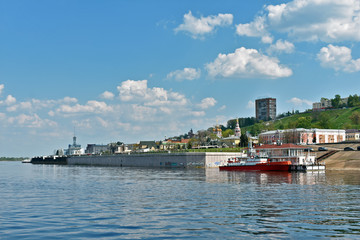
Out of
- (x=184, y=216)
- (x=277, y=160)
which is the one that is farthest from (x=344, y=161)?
(x=184, y=216)

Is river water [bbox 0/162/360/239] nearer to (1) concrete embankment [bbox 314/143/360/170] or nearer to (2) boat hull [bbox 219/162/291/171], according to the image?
(2) boat hull [bbox 219/162/291/171]

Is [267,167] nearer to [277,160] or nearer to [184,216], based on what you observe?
[277,160]

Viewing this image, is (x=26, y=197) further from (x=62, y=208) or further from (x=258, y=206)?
(x=258, y=206)

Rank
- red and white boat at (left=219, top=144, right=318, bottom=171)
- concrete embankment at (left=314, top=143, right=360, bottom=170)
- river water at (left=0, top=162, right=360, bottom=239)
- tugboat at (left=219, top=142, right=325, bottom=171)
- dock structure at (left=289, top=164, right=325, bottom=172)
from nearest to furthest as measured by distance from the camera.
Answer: river water at (left=0, top=162, right=360, bottom=239)
dock structure at (left=289, top=164, right=325, bottom=172)
tugboat at (left=219, top=142, right=325, bottom=171)
red and white boat at (left=219, top=144, right=318, bottom=171)
concrete embankment at (left=314, top=143, right=360, bottom=170)

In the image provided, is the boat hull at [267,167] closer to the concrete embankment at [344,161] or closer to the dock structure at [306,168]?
the dock structure at [306,168]

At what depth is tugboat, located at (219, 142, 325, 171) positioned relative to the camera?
113125 mm

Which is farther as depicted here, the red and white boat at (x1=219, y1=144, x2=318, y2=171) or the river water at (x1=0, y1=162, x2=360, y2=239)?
the red and white boat at (x1=219, y1=144, x2=318, y2=171)

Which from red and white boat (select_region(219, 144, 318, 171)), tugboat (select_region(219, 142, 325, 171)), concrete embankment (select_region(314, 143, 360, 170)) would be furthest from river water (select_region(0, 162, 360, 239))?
concrete embankment (select_region(314, 143, 360, 170))

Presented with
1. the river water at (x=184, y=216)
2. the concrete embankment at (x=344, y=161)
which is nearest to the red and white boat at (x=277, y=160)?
the concrete embankment at (x=344, y=161)

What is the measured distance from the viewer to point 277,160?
415 feet

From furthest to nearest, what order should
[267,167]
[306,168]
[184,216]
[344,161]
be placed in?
[344,161] → [267,167] → [306,168] → [184,216]

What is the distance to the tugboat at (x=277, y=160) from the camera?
11312 cm

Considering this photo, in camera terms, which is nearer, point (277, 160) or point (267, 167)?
point (267, 167)

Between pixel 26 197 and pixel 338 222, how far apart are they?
36.7 metres
